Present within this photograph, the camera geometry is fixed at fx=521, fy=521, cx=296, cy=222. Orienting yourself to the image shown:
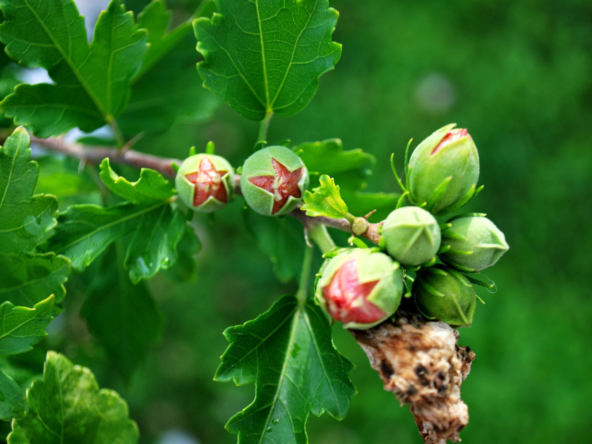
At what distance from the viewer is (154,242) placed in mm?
2062

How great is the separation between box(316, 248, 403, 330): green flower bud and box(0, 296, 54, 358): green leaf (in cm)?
90

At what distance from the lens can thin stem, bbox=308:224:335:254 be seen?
198 cm

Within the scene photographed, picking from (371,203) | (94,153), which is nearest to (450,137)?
(371,203)

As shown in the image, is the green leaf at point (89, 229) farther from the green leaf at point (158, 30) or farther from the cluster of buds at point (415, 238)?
the green leaf at point (158, 30)

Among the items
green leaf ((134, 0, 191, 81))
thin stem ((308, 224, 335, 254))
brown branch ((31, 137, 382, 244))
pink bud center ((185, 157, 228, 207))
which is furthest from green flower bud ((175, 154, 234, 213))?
green leaf ((134, 0, 191, 81))

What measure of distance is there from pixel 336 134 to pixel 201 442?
4361 millimetres

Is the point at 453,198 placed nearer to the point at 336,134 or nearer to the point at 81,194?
the point at 81,194

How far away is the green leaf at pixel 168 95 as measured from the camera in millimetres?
2939

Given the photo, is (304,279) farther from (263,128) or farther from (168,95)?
(168,95)

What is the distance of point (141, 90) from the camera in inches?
118

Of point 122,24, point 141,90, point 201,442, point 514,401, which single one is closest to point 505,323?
point 514,401

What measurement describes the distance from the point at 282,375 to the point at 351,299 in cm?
66

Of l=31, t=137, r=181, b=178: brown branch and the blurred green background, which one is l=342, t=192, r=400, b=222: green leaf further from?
the blurred green background

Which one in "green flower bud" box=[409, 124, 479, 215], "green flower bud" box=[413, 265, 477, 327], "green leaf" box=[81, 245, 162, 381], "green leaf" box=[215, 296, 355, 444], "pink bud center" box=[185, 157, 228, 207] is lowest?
"green leaf" box=[81, 245, 162, 381]
